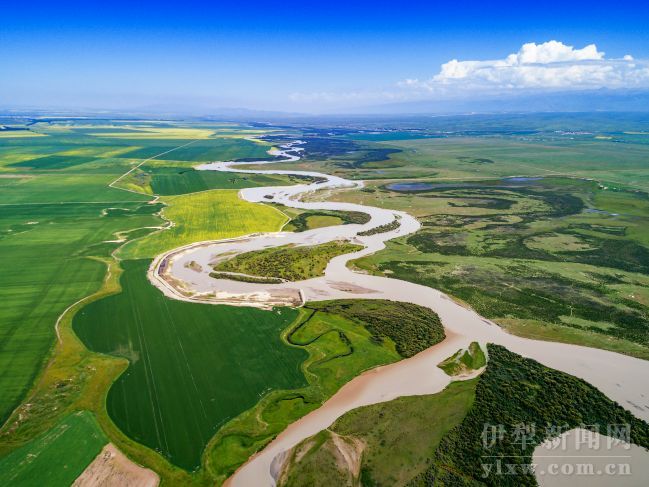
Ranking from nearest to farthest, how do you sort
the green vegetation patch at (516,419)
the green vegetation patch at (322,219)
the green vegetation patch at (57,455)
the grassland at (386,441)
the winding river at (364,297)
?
the green vegetation patch at (57,455) < the grassland at (386,441) < the green vegetation patch at (516,419) < the winding river at (364,297) < the green vegetation patch at (322,219)

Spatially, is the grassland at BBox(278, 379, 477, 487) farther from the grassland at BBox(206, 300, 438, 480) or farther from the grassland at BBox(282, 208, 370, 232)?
the grassland at BBox(282, 208, 370, 232)

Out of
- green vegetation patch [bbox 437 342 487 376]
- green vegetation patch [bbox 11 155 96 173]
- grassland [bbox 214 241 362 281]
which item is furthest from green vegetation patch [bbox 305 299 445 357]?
green vegetation patch [bbox 11 155 96 173]

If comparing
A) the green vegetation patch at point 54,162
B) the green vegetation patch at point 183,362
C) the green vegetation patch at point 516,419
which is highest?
the green vegetation patch at point 54,162

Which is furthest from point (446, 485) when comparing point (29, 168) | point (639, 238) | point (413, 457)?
point (29, 168)

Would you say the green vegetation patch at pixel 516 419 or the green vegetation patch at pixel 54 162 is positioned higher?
the green vegetation patch at pixel 54 162

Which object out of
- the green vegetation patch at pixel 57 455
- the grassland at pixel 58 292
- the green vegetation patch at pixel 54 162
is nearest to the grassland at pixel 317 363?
the grassland at pixel 58 292

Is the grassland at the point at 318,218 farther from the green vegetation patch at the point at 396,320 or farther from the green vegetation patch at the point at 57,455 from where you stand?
the green vegetation patch at the point at 57,455
